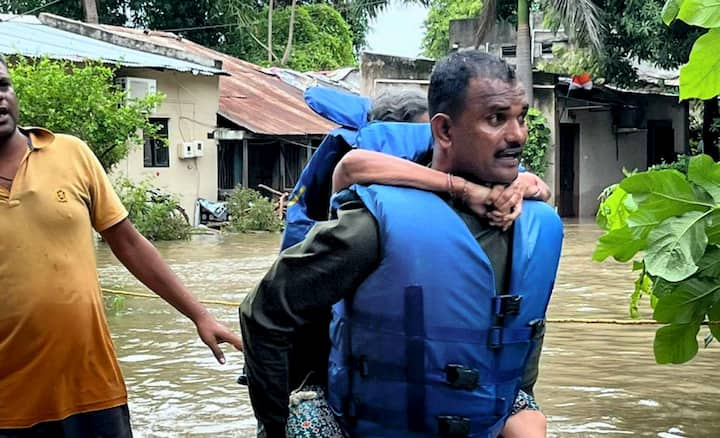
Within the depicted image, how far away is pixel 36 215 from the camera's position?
9.55 feet

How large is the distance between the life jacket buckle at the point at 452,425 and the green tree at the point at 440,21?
1783 inches

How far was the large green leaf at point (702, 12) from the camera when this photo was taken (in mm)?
3354

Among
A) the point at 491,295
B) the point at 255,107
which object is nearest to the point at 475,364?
the point at 491,295

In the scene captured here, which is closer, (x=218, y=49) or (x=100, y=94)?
(x=100, y=94)

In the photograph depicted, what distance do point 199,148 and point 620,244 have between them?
18.5m

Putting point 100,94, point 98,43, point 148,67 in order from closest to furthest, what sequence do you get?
point 100,94
point 148,67
point 98,43

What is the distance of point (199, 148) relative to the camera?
71.9 feet

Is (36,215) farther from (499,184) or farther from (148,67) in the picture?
(148,67)

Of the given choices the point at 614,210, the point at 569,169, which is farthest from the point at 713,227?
the point at 569,169

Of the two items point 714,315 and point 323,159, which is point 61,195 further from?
point 714,315

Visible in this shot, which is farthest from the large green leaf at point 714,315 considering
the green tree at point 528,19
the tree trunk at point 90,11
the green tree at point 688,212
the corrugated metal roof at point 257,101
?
the tree trunk at point 90,11

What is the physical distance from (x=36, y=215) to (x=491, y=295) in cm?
135

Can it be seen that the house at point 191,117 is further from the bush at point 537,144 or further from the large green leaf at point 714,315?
the large green leaf at point 714,315

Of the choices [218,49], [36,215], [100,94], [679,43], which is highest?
[218,49]
